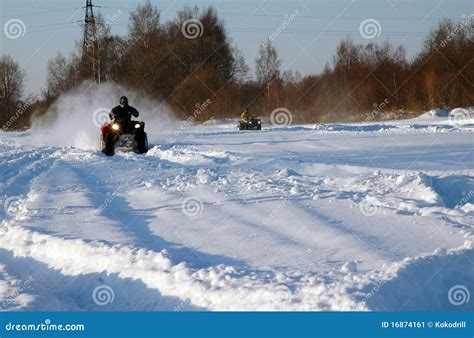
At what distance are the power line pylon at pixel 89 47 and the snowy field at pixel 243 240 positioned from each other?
28.0m

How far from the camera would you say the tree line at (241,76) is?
4225 cm

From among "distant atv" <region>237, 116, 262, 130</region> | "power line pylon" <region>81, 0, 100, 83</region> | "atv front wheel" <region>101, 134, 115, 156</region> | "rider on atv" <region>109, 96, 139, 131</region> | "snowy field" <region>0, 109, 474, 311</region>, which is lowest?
"snowy field" <region>0, 109, 474, 311</region>

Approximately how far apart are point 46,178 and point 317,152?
22.2 feet

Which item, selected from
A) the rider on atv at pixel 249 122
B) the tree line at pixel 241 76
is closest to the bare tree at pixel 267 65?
the tree line at pixel 241 76

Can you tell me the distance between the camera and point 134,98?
50.5 metres

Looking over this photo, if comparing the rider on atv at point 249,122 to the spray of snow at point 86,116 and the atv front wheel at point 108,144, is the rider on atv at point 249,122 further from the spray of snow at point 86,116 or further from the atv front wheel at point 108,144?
the atv front wheel at point 108,144

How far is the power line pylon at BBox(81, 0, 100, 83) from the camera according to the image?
125ft

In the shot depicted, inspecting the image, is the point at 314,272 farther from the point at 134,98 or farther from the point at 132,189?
the point at 134,98

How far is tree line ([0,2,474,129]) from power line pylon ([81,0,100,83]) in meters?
0.30

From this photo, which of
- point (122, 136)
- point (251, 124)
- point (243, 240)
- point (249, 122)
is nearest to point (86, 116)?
point (249, 122)

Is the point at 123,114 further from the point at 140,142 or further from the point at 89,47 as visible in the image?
the point at 89,47

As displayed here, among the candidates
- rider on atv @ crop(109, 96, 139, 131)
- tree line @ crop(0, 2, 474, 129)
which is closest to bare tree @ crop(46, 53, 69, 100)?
tree line @ crop(0, 2, 474, 129)

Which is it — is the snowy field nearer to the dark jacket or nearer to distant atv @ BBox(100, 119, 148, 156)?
distant atv @ BBox(100, 119, 148, 156)

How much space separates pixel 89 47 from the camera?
42.9 metres
